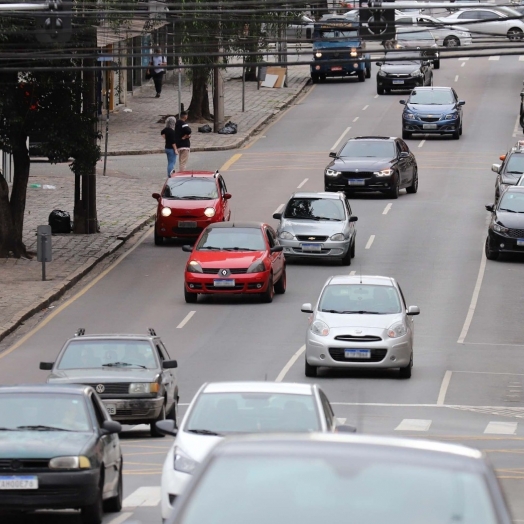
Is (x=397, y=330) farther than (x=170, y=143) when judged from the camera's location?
No

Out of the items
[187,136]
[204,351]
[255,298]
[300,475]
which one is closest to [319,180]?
[187,136]

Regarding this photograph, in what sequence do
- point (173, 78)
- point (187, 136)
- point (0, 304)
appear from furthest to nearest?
point (173, 78)
point (187, 136)
point (0, 304)

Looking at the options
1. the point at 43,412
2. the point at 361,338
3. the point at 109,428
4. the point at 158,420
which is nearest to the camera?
the point at 109,428

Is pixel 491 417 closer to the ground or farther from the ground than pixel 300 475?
closer to the ground

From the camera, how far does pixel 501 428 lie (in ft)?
63.3

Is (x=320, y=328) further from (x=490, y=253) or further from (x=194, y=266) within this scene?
(x=490, y=253)

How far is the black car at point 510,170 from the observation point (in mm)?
38438

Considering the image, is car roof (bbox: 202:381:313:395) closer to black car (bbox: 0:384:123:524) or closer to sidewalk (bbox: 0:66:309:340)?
black car (bbox: 0:384:123:524)

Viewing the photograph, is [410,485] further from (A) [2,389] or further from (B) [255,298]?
(B) [255,298]

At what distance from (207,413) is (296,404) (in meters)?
0.81

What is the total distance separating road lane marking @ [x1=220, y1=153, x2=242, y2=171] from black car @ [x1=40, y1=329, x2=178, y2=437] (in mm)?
27053

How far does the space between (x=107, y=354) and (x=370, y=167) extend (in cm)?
2201

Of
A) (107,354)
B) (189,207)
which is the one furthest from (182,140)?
(107,354)

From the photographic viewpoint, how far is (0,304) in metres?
28.8
